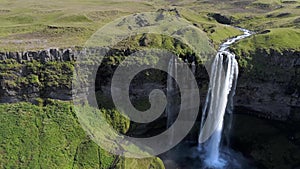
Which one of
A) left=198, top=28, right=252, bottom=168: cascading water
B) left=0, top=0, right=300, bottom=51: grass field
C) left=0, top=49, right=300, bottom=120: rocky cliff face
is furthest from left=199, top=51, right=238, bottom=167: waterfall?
left=0, top=0, right=300, bottom=51: grass field

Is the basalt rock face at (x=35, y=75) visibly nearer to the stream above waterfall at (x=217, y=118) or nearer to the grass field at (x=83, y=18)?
the grass field at (x=83, y=18)

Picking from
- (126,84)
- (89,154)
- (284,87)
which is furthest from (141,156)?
(284,87)

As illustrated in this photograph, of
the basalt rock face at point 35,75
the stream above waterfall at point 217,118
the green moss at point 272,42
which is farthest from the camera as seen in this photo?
the green moss at point 272,42

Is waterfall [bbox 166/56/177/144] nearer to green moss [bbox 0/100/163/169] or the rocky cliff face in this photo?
the rocky cliff face

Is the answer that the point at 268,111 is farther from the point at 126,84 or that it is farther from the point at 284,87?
the point at 126,84

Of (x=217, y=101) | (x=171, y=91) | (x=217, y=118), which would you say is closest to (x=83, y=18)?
(x=171, y=91)

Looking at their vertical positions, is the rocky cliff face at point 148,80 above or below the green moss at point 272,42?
below

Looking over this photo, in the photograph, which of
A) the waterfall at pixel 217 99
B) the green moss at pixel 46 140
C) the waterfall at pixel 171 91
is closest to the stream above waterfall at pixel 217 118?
the waterfall at pixel 217 99
